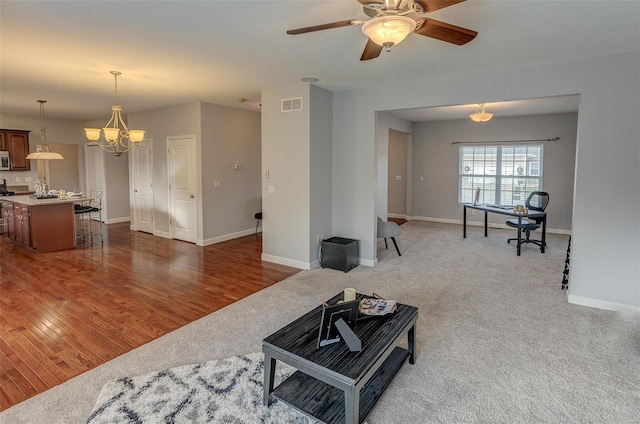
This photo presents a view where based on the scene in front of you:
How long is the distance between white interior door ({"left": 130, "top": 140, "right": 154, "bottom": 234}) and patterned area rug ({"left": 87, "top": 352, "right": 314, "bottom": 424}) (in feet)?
18.4

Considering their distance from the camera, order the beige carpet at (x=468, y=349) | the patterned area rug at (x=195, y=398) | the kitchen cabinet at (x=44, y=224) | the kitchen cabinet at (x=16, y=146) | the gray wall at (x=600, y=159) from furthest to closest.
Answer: the kitchen cabinet at (x=16, y=146), the kitchen cabinet at (x=44, y=224), the gray wall at (x=600, y=159), the beige carpet at (x=468, y=349), the patterned area rug at (x=195, y=398)

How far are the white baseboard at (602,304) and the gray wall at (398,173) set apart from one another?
5.99 metres

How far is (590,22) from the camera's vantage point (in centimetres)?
271

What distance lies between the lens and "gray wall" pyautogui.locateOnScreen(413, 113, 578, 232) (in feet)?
24.6

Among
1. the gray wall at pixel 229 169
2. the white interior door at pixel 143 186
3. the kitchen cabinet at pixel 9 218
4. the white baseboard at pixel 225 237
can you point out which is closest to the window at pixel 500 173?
the gray wall at pixel 229 169

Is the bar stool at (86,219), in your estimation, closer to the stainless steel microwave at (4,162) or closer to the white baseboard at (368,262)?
the stainless steel microwave at (4,162)

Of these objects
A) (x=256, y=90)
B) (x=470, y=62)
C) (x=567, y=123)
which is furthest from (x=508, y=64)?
(x=567, y=123)

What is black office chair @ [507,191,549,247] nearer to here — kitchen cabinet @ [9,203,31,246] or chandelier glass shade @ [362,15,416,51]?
chandelier glass shade @ [362,15,416,51]

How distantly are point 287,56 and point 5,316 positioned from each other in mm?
3732

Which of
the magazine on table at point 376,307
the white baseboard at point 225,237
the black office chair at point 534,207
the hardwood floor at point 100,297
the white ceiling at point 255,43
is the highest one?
the white ceiling at point 255,43

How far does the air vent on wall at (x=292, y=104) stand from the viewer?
16.0ft

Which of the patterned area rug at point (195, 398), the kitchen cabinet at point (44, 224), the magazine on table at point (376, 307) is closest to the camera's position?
the patterned area rug at point (195, 398)

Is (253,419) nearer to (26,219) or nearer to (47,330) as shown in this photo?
(47,330)

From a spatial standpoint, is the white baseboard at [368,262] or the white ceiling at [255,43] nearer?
the white ceiling at [255,43]
